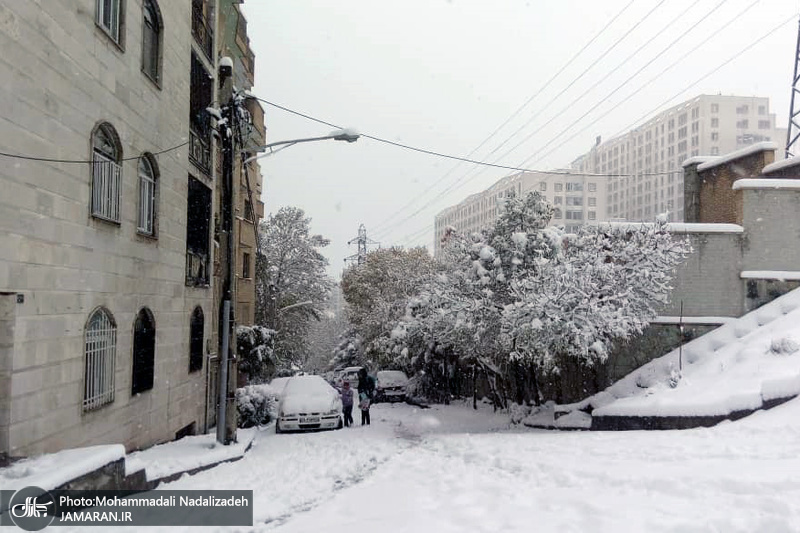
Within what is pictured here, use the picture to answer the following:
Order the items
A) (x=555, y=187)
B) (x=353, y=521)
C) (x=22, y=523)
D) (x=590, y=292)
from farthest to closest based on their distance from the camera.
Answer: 1. (x=555, y=187)
2. (x=590, y=292)
3. (x=353, y=521)
4. (x=22, y=523)

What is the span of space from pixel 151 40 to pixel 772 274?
56.0 ft

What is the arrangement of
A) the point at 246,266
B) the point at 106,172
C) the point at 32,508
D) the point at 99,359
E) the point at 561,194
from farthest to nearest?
the point at 561,194, the point at 246,266, the point at 106,172, the point at 99,359, the point at 32,508

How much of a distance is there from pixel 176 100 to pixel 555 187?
107537 mm

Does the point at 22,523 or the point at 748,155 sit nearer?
the point at 22,523

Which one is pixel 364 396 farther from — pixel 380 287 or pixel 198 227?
pixel 380 287

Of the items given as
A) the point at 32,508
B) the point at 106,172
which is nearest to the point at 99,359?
the point at 106,172

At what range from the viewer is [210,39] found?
18109 millimetres

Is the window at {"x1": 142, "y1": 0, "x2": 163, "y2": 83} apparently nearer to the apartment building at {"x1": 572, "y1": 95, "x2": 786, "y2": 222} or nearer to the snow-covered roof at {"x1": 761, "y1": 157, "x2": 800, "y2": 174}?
the snow-covered roof at {"x1": 761, "y1": 157, "x2": 800, "y2": 174}

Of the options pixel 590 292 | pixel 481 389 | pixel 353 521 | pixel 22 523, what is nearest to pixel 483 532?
pixel 353 521

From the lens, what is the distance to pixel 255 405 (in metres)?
21.1

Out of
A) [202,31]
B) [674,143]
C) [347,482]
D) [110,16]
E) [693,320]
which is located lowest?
[347,482]

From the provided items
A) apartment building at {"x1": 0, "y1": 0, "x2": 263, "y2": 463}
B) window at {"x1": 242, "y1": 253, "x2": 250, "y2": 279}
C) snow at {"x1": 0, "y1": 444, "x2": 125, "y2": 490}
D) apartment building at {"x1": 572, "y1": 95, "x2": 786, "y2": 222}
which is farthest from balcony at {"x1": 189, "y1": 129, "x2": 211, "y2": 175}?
apartment building at {"x1": 572, "y1": 95, "x2": 786, "y2": 222}

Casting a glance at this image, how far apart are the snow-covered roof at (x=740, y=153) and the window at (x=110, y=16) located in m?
17.8

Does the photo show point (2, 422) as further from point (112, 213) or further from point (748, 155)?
point (748, 155)
